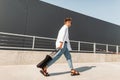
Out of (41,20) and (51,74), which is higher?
(41,20)

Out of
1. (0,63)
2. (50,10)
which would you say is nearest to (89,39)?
(50,10)

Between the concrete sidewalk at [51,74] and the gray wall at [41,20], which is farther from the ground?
the gray wall at [41,20]

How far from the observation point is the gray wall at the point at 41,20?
37.1 ft

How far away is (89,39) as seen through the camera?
57.2ft

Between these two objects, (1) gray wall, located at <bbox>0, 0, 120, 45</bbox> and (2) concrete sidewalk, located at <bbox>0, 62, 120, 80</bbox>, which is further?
(1) gray wall, located at <bbox>0, 0, 120, 45</bbox>

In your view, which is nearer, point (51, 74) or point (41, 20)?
point (51, 74)

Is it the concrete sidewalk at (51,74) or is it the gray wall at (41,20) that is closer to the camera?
the concrete sidewalk at (51,74)

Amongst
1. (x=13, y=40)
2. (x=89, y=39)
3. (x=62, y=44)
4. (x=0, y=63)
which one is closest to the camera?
(x=62, y=44)

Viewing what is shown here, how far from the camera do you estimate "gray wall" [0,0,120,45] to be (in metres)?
11.3

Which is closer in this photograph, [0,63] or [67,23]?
[67,23]

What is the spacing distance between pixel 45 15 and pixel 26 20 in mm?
1877

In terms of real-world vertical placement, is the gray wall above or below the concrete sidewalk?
above

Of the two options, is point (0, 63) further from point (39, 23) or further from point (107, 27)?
point (107, 27)

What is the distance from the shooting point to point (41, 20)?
13.0 meters
